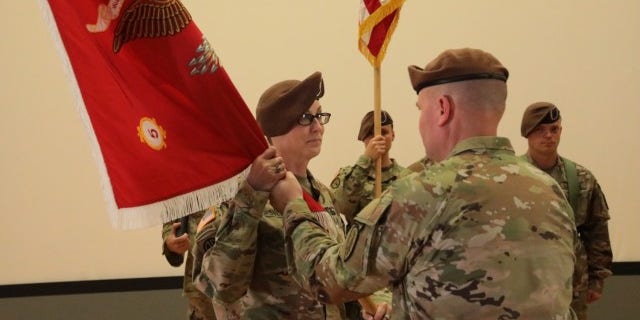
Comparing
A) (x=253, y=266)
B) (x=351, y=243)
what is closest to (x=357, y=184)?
(x=253, y=266)

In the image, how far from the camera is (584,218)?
12.2 feet

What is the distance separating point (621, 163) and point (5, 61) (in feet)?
15.4

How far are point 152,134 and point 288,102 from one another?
408 millimetres

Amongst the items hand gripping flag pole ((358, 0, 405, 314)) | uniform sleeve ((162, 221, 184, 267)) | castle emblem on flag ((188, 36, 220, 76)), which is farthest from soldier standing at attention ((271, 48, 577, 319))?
uniform sleeve ((162, 221, 184, 267))

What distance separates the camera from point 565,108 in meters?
5.58

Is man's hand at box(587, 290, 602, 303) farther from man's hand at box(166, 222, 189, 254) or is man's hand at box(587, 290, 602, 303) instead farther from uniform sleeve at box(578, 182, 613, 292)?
man's hand at box(166, 222, 189, 254)

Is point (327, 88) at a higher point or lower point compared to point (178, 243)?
higher

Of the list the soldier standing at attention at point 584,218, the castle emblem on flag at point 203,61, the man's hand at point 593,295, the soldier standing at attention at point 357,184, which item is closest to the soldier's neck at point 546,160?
the soldier standing at attention at point 584,218

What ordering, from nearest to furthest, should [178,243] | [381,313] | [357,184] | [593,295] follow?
[381,313] < [178,243] < [593,295] < [357,184]

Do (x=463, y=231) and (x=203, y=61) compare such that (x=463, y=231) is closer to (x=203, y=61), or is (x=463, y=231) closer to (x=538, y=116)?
(x=203, y=61)

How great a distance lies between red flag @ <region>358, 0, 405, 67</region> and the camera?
246 centimetres

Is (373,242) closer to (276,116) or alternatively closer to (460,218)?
(460,218)

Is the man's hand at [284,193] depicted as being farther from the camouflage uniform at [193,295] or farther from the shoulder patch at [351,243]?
the camouflage uniform at [193,295]

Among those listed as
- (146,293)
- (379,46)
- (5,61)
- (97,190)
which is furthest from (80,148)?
(379,46)
